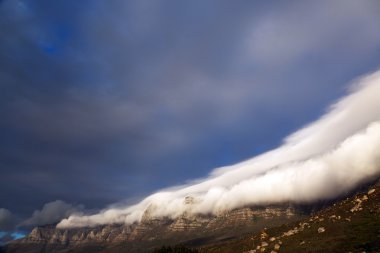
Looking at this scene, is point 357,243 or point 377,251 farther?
point 357,243

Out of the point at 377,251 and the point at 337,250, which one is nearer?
the point at 377,251

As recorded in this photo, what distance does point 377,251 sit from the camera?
176m

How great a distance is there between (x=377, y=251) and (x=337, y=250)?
24.1 metres

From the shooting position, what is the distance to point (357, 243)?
198 m

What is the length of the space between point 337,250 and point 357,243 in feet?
33.7

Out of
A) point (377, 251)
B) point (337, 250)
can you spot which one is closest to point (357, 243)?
point (337, 250)

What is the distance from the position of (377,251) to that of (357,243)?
22.2 m

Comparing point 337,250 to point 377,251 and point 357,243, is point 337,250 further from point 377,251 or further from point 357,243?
point 377,251

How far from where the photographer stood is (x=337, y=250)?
197625mm
